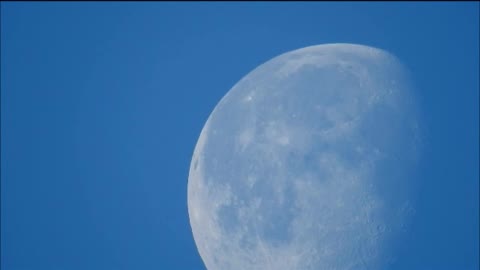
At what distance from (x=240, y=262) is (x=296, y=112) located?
268 cm

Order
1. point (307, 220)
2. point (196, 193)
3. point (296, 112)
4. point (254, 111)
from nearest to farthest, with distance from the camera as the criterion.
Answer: point (307, 220), point (296, 112), point (254, 111), point (196, 193)

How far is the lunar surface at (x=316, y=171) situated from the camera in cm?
738

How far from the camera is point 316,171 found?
296 inches

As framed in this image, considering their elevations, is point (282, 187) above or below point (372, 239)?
above

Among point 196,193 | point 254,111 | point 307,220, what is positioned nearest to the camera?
point 307,220

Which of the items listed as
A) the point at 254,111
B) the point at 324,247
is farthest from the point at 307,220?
the point at 254,111

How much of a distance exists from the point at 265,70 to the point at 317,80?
5.31 feet

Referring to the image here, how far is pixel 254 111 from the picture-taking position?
848 cm

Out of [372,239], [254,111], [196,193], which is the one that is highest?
[254,111]

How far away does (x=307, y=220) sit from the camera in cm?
743

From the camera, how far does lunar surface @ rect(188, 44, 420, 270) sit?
7375mm

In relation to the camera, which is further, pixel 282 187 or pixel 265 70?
pixel 265 70

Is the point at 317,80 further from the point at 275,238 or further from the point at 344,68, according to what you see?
the point at 275,238

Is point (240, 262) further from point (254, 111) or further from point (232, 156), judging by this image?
point (254, 111)
